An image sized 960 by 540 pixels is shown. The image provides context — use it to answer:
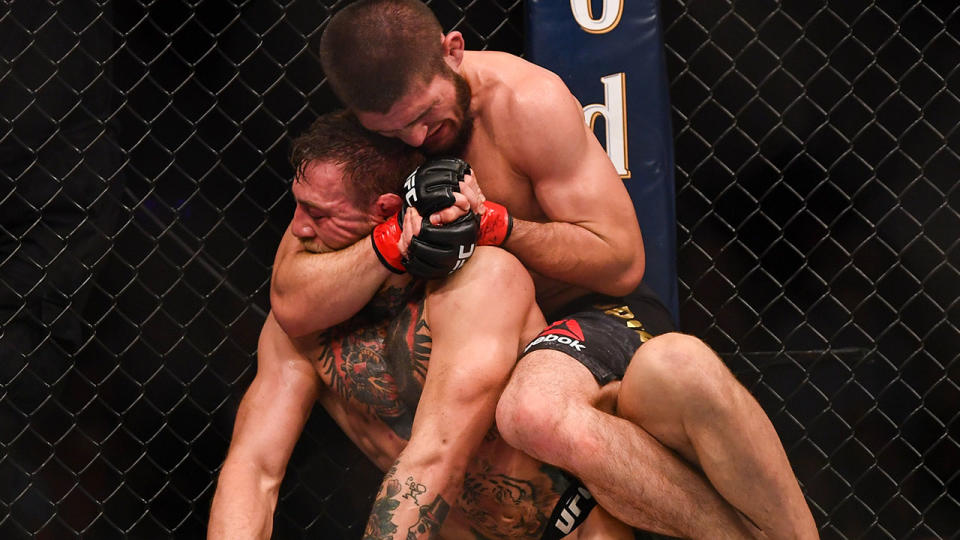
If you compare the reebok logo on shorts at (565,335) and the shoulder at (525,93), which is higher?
the shoulder at (525,93)

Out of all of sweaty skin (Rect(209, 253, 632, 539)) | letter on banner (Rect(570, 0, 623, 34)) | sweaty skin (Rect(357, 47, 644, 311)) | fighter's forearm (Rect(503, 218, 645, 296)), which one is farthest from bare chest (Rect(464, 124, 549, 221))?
letter on banner (Rect(570, 0, 623, 34))

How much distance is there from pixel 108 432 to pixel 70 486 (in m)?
0.16

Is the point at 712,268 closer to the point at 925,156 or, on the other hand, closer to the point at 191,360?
the point at 925,156

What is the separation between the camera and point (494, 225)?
64.6 inches

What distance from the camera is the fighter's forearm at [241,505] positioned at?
1653 mm

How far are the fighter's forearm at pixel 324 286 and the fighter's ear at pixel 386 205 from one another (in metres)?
0.06

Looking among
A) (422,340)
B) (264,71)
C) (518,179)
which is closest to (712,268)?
(518,179)

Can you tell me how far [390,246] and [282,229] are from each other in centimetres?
91

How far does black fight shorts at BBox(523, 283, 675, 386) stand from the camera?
1575mm

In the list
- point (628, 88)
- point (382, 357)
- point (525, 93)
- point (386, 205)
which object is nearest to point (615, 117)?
point (628, 88)

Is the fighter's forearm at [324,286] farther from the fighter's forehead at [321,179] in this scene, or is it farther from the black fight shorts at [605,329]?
the black fight shorts at [605,329]

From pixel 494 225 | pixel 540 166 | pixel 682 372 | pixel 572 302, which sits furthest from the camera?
pixel 572 302

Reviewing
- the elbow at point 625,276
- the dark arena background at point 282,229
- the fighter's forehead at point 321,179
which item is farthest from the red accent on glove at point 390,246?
the dark arena background at point 282,229

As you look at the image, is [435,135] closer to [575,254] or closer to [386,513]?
[575,254]
